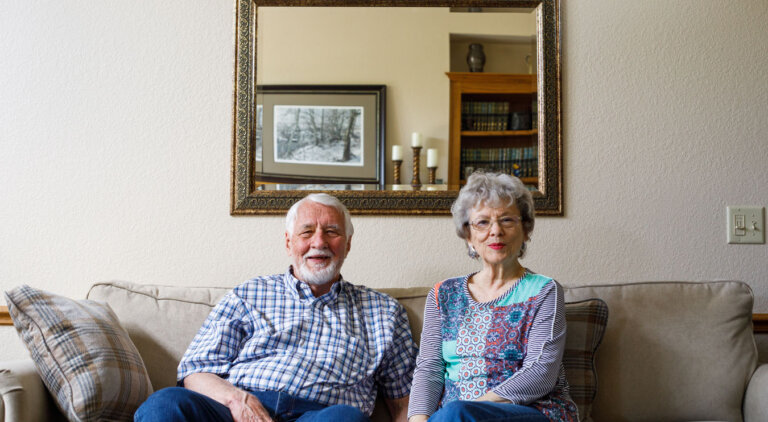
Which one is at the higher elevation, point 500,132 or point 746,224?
point 500,132

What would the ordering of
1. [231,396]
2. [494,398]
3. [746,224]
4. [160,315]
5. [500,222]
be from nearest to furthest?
[494,398], [231,396], [500,222], [160,315], [746,224]

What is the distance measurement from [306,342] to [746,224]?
66.3 inches

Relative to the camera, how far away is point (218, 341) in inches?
70.9

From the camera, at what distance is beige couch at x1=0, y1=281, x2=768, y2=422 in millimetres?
1874

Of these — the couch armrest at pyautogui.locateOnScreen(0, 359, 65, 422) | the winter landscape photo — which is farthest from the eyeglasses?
the couch armrest at pyautogui.locateOnScreen(0, 359, 65, 422)

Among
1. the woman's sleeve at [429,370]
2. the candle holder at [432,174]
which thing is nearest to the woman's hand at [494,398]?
the woman's sleeve at [429,370]

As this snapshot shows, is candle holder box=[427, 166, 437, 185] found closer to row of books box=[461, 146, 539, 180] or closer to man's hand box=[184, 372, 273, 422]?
row of books box=[461, 146, 539, 180]

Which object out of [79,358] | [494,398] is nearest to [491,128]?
[494,398]

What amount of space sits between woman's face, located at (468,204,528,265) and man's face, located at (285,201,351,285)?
0.43 metres

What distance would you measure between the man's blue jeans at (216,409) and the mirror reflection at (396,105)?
875mm

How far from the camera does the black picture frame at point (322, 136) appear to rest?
7.60 ft

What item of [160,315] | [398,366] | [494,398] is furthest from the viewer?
[160,315]

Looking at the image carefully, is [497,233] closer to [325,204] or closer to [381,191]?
[325,204]

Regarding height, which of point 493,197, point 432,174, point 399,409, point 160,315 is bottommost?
point 399,409
